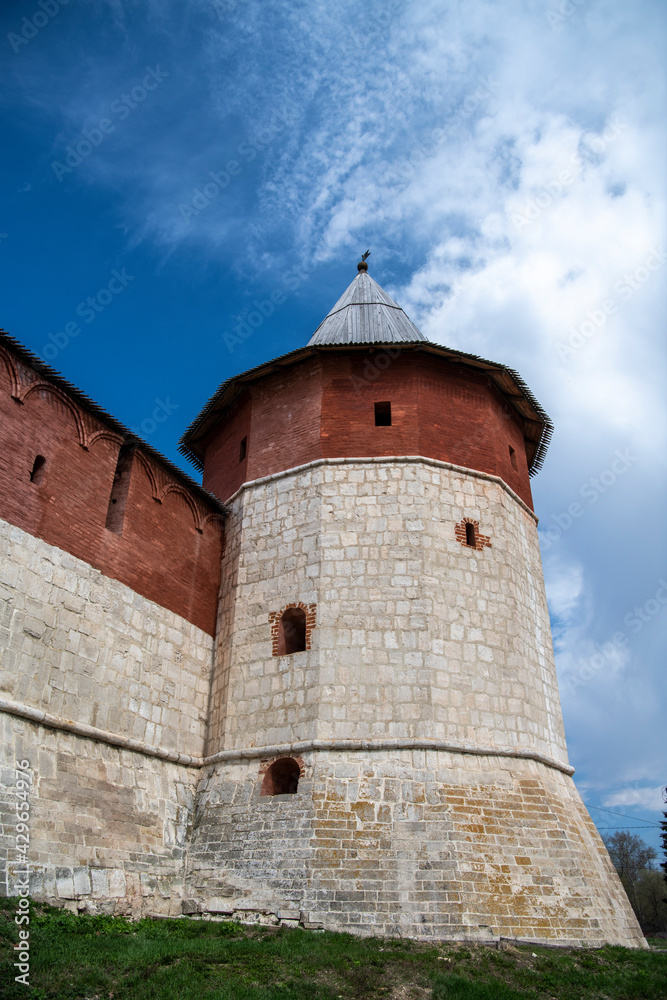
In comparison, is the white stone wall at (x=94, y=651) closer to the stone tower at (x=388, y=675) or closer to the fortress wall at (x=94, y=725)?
the fortress wall at (x=94, y=725)

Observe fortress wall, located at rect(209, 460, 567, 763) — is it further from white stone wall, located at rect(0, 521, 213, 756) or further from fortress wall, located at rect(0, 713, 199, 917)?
fortress wall, located at rect(0, 713, 199, 917)

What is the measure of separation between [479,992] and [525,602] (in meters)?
6.23

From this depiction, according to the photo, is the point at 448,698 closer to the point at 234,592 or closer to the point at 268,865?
the point at 268,865

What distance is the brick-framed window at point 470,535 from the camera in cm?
1216

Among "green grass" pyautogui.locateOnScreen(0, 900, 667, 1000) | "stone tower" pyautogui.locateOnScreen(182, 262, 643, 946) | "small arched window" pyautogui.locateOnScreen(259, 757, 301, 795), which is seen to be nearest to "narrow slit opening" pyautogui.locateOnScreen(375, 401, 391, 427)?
"stone tower" pyautogui.locateOnScreen(182, 262, 643, 946)

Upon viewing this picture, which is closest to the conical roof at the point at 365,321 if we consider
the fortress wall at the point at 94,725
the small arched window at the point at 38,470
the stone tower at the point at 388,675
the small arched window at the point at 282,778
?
the stone tower at the point at 388,675

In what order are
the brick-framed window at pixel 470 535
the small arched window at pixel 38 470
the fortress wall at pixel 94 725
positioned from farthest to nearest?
the brick-framed window at pixel 470 535, the small arched window at pixel 38 470, the fortress wall at pixel 94 725

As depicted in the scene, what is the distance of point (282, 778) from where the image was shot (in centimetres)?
1087

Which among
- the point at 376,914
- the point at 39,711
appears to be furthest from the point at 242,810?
the point at 39,711

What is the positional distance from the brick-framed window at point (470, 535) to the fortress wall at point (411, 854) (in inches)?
132

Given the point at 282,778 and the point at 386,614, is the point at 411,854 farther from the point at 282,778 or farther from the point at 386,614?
the point at 386,614

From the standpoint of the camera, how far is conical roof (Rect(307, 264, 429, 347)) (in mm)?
15156

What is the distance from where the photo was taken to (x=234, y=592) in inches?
494

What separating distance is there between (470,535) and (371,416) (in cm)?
275
